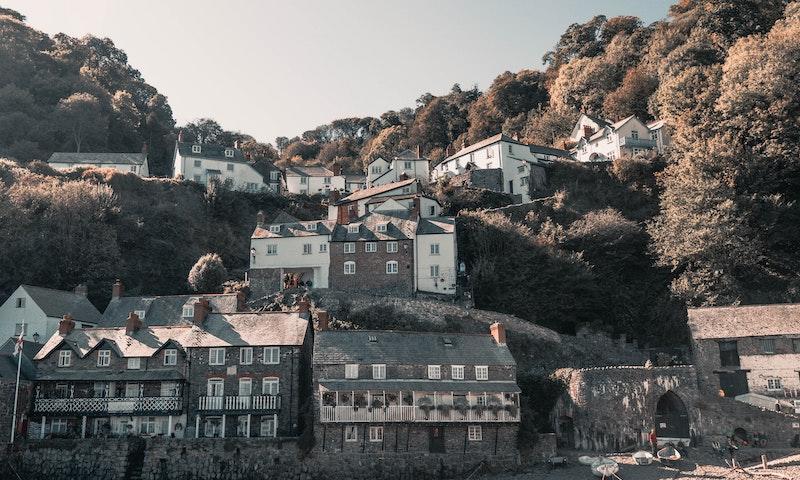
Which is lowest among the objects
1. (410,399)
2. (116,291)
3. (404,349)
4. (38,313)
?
(410,399)

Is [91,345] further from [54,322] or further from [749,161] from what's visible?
[749,161]

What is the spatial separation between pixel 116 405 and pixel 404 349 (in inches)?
558

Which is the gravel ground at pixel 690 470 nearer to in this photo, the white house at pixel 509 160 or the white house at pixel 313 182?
the white house at pixel 509 160

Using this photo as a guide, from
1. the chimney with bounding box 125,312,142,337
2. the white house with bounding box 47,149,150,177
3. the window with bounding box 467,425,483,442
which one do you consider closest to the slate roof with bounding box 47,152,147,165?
the white house with bounding box 47,149,150,177

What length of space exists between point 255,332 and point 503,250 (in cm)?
1847

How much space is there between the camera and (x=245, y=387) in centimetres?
3622

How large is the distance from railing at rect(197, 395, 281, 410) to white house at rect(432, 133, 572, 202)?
31.0 metres

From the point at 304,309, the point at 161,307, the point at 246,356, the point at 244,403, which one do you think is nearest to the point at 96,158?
the point at 161,307

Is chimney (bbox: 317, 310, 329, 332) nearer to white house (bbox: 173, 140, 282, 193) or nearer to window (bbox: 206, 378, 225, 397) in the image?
window (bbox: 206, 378, 225, 397)

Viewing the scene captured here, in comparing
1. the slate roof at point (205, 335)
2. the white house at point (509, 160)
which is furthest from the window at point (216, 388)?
the white house at point (509, 160)

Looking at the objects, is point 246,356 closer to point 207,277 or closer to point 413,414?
point 413,414

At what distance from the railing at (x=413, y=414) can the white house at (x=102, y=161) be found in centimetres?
4106

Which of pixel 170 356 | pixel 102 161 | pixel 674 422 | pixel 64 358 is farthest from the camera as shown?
pixel 102 161

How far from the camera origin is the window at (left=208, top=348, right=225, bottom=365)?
1446 inches
